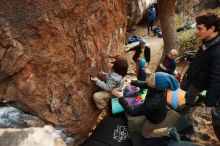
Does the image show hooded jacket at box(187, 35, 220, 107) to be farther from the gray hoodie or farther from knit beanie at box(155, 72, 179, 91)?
the gray hoodie

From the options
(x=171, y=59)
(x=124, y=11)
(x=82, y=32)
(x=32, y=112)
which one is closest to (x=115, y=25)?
(x=124, y=11)

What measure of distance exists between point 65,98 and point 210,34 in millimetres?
2364

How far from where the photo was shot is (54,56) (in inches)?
196

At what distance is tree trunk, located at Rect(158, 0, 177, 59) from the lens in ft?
34.4

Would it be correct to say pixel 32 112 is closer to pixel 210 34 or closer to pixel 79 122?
pixel 79 122

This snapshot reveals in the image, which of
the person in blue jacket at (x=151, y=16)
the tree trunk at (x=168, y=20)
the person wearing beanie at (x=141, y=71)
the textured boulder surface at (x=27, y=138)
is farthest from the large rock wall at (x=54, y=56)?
the person in blue jacket at (x=151, y=16)

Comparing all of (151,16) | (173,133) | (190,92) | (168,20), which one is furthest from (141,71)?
(151,16)

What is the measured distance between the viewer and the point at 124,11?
698 centimetres

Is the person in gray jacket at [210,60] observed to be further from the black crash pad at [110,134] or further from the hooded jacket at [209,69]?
the black crash pad at [110,134]

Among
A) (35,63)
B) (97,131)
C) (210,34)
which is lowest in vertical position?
(97,131)

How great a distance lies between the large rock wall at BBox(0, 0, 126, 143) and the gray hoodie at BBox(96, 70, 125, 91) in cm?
23

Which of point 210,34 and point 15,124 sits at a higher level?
point 210,34

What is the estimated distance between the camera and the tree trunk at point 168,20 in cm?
1048

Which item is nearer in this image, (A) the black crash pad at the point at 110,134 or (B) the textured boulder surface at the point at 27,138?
(B) the textured boulder surface at the point at 27,138
